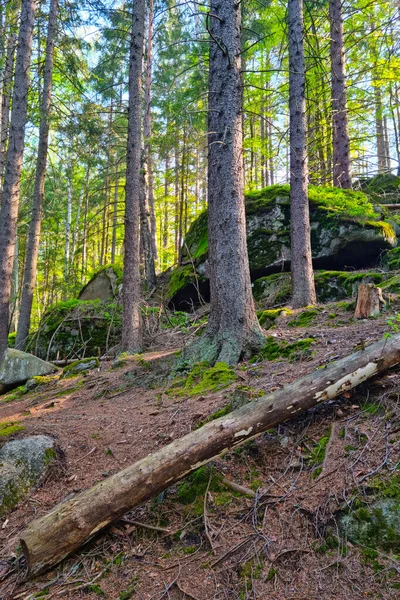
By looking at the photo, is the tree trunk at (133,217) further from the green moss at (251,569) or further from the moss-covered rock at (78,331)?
the green moss at (251,569)

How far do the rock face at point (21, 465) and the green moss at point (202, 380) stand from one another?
1771mm

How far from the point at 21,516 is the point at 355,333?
4.22 m

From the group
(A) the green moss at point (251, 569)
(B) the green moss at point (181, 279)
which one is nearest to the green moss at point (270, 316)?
(B) the green moss at point (181, 279)

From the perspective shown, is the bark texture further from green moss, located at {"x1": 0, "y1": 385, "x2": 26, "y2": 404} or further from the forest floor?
green moss, located at {"x1": 0, "y1": 385, "x2": 26, "y2": 404}

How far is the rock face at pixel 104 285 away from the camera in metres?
13.2

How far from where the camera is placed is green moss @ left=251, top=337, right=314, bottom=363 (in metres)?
4.98

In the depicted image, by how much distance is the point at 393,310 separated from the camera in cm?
559

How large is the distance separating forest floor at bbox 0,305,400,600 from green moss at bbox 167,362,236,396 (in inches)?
15.2

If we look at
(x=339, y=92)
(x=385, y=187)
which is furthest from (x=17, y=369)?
(x=385, y=187)

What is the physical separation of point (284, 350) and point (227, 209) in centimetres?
219

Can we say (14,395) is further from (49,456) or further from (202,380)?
(202,380)

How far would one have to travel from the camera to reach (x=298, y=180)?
8.27m

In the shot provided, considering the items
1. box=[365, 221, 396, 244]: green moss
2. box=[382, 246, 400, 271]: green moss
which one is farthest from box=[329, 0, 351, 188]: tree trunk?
box=[382, 246, 400, 271]: green moss

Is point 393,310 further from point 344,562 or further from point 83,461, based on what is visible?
point 83,461
